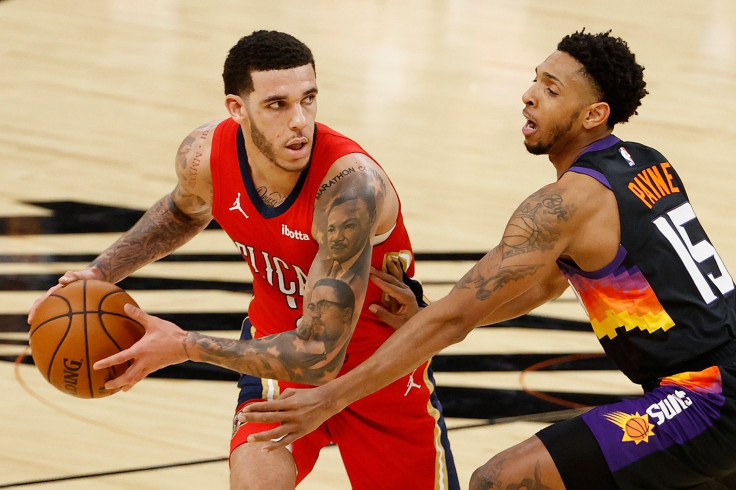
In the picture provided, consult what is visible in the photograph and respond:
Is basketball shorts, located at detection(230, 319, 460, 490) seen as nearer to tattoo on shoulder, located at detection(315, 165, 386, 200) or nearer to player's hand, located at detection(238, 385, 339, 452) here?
player's hand, located at detection(238, 385, 339, 452)

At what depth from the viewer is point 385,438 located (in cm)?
457

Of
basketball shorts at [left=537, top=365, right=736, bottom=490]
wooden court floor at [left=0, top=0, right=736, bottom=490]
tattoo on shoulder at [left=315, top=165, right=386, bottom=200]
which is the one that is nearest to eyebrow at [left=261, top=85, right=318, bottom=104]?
tattoo on shoulder at [left=315, top=165, right=386, bottom=200]

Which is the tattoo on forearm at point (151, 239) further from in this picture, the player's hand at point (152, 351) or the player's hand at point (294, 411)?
the player's hand at point (294, 411)

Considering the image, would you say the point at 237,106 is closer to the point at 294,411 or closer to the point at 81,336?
the point at 81,336

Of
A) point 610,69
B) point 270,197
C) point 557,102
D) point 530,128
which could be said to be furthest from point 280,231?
point 610,69

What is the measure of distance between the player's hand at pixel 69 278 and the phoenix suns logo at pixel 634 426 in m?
2.07

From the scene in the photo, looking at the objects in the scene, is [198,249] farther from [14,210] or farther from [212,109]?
[212,109]

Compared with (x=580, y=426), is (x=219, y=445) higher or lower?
lower

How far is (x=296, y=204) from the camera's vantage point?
433 centimetres

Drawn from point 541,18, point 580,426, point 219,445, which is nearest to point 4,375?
point 219,445

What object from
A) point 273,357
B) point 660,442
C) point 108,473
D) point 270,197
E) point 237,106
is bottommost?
point 108,473

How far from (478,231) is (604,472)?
4.72 meters

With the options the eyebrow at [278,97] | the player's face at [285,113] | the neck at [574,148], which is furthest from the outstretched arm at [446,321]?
the eyebrow at [278,97]

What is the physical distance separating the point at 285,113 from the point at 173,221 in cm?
92
